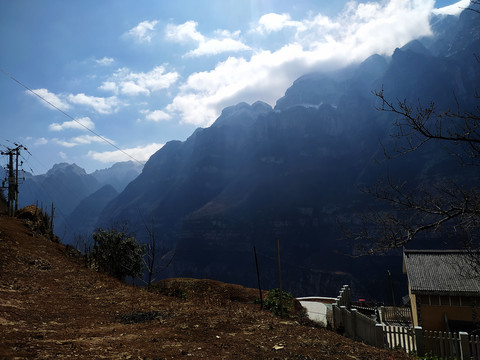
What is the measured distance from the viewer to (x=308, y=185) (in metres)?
137

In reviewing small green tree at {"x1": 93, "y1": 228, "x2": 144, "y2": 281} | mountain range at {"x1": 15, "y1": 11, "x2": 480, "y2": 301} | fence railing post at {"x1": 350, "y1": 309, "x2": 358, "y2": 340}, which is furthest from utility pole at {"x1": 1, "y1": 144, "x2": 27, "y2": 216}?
mountain range at {"x1": 15, "y1": 11, "x2": 480, "y2": 301}

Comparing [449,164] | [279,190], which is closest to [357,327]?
[449,164]

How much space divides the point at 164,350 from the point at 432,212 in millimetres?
5681

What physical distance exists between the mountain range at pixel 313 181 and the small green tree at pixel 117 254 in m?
80.9

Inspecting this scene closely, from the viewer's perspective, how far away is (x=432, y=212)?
493cm

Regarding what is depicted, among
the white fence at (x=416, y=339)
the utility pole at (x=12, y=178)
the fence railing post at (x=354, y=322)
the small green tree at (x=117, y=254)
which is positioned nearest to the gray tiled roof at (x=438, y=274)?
the white fence at (x=416, y=339)

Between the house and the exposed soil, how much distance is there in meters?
14.3

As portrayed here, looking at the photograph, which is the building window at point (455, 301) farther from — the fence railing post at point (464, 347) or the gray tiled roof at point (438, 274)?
the fence railing post at point (464, 347)

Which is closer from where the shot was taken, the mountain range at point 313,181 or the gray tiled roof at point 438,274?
the gray tiled roof at point 438,274

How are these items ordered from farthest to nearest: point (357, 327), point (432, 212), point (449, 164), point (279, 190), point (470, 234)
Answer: point (279, 190) < point (449, 164) < point (357, 327) < point (470, 234) < point (432, 212)

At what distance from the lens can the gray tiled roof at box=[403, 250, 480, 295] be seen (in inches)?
730

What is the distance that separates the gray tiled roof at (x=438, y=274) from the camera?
60.8ft

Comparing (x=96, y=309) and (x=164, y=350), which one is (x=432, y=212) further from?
(x=96, y=309)

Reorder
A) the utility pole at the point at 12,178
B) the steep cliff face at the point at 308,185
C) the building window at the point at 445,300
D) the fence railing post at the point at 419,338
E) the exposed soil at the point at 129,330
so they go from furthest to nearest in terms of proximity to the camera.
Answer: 1. the steep cliff face at the point at 308,185
2. the utility pole at the point at 12,178
3. the building window at the point at 445,300
4. the fence railing post at the point at 419,338
5. the exposed soil at the point at 129,330
